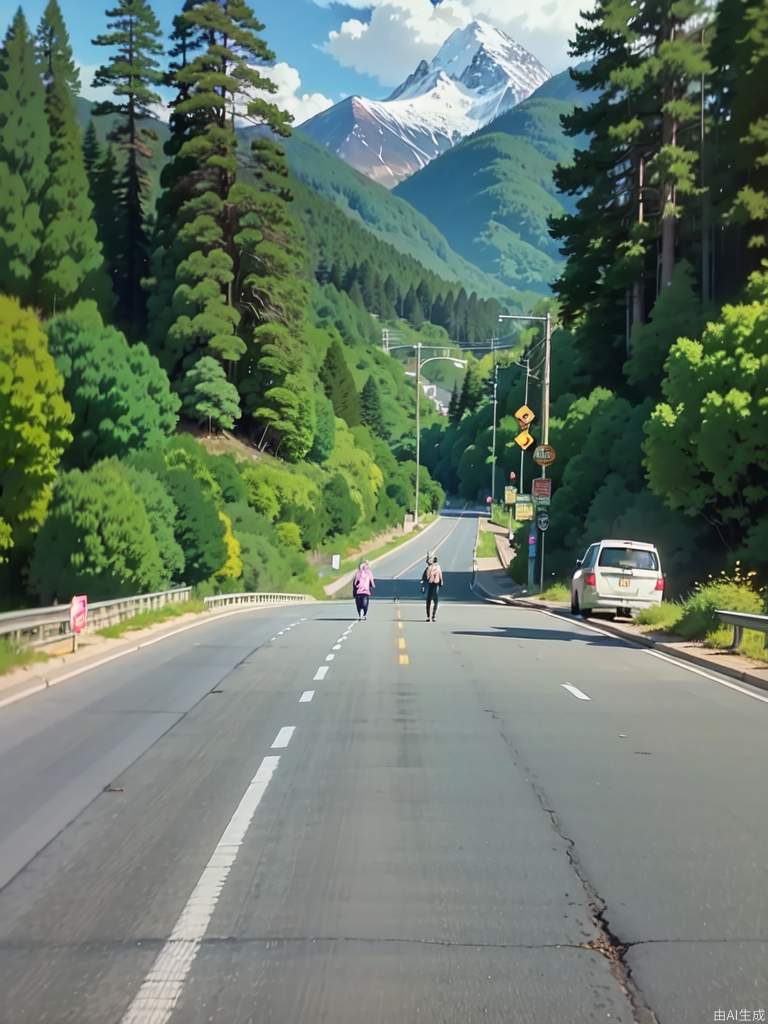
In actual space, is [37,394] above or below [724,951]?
above

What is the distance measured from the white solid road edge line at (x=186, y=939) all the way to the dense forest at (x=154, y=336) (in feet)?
98.9

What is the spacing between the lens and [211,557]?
49.7 m

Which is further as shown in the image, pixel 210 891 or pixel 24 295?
pixel 24 295

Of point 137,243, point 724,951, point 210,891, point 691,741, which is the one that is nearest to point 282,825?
point 210,891

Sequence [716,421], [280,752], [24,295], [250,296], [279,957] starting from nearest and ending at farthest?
[279,957]
[280,752]
[716,421]
[24,295]
[250,296]

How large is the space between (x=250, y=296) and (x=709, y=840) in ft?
248

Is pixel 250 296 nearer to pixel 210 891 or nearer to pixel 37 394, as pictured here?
pixel 37 394

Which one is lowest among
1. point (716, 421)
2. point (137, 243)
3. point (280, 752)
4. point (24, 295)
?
point (280, 752)

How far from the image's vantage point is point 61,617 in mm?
21062

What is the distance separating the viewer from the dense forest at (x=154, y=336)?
43812 millimetres

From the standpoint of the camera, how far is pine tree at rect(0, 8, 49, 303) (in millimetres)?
66625

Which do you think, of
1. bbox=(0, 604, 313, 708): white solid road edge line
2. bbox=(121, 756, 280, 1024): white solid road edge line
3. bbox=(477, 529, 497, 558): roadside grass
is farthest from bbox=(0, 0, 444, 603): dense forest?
bbox=(121, 756, 280, 1024): white solid road edge line

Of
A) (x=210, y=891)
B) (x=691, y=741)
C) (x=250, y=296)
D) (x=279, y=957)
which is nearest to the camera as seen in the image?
(x=279, y=957)

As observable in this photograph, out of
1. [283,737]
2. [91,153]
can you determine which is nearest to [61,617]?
[283,737]
